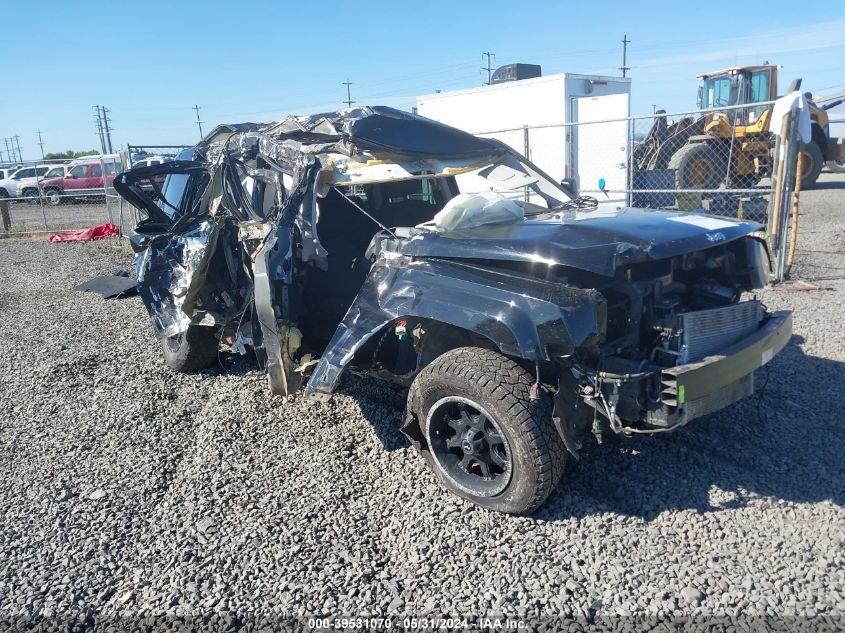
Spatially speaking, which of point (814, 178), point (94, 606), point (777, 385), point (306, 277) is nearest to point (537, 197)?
point (306, 277)

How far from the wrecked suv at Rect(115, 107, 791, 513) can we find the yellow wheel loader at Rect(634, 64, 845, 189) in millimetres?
10480

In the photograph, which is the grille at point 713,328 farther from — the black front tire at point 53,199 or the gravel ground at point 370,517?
the black front tire at point 53,199

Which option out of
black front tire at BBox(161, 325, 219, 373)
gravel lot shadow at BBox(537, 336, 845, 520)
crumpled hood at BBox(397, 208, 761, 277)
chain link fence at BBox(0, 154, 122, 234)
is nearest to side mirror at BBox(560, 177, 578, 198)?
crumpled hood at BBox(397, 208, 761, 277)

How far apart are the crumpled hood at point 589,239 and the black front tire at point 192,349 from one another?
8.22ft

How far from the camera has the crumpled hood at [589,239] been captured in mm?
3217

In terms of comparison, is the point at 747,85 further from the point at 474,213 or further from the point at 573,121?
the point at 474,213

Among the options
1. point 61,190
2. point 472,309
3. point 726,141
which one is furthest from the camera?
point 61,190

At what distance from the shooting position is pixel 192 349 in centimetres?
557

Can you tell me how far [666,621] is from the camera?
2.67 m

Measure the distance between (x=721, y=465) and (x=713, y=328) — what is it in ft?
2.89

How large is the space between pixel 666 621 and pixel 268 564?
1753 millimetres

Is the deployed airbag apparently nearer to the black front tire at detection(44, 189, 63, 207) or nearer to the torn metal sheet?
the torn metal sheet

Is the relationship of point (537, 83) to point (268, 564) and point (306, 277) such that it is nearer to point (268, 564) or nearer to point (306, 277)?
point (306, 277)

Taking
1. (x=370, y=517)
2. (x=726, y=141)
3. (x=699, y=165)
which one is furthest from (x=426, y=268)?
(x=726, y=141)
